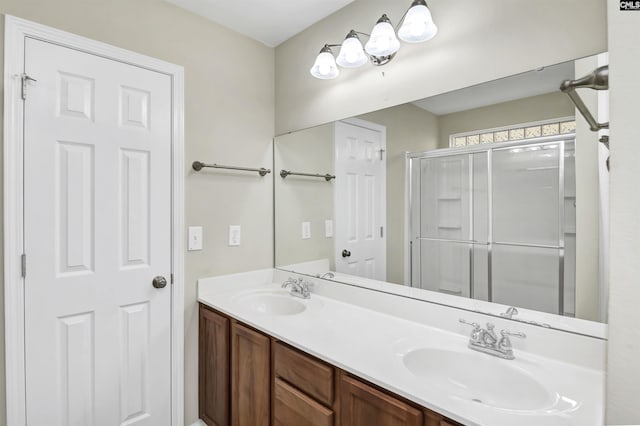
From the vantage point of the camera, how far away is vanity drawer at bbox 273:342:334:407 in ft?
3.87

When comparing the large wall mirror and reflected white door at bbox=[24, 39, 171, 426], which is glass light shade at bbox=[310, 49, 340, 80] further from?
reflected white door at bbox=[24, 39, 171, 426]

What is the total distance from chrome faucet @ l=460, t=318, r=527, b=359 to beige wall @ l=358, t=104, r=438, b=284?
45cm

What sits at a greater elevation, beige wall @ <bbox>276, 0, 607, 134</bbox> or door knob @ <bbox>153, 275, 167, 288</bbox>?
beige wall @ <bbox>276, 0, 607, 134</bbox>

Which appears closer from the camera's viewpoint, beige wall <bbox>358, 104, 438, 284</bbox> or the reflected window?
the reflected window

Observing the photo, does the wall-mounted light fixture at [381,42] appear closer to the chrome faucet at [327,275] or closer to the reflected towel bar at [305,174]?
the reflected towel bar at [305,174]

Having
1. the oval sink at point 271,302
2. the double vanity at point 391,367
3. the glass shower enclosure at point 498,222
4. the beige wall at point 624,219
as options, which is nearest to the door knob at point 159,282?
the double vanity at point 391,367

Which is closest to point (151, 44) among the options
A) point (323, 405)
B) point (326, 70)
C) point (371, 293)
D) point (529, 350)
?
point (326, 70)

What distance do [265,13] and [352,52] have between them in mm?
641

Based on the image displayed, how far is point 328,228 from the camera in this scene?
2.05m

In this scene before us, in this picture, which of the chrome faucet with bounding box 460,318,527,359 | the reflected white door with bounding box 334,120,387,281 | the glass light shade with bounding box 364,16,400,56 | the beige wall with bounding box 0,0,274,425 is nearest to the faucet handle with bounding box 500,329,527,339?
the chrome faucet with bounding box 460,318,527,359

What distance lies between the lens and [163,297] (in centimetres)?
183

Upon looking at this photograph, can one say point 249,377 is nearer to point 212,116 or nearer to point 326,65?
point 212,116

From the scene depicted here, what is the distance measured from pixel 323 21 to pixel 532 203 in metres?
1.57

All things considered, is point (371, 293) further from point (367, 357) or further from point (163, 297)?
point (163, 297)
